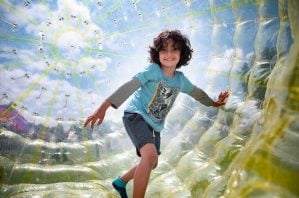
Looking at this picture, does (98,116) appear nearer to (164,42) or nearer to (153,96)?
(153,96)

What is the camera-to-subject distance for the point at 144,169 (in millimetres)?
2383

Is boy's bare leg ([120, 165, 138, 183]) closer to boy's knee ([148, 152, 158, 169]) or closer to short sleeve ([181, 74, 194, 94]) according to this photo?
boy's knee ([148, 152, 158, 169])

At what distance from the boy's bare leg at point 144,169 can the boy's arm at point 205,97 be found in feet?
2.86

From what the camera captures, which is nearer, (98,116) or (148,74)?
(98,116)

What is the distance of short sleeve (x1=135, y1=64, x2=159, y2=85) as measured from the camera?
2.69 metres

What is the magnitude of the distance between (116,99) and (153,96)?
1.15 ft

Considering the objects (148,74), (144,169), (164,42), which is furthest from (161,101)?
A: (144,169)

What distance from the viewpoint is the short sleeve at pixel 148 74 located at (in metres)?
2.69

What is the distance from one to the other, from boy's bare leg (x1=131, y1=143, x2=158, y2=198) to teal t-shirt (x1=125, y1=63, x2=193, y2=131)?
11.0 inches

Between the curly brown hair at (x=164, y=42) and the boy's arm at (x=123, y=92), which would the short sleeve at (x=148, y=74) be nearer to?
the boy's arm at (x=123, y=92)

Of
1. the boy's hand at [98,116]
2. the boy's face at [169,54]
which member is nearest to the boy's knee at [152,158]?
the boy's hand at [98,116]

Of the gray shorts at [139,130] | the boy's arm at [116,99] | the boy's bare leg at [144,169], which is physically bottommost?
the boy's bare leg at [144,169]

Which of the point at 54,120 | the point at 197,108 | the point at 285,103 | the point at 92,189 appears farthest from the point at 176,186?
the point at 54,120

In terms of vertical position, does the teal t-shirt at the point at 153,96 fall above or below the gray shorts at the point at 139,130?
above
